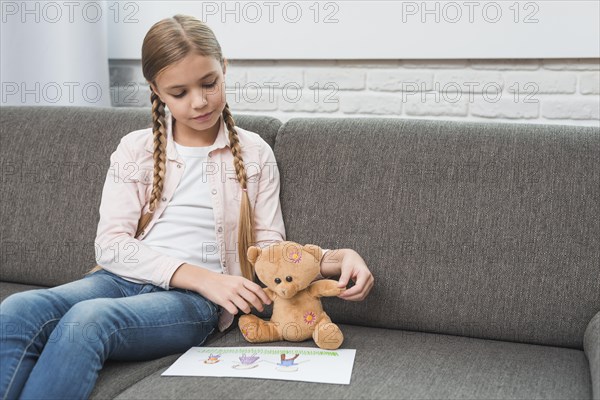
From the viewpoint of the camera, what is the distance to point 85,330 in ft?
4.28

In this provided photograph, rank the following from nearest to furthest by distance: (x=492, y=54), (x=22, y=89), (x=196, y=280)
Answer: (x=196, y=280) → (x=492, y=54) → (x=22, y=89)

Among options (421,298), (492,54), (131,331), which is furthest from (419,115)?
(131,331)

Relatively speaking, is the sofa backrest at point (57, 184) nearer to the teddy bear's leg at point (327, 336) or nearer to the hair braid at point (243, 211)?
the hair braid at point (243, 211)

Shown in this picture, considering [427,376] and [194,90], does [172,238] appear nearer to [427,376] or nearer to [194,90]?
[194,90]

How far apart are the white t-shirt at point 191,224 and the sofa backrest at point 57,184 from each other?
20cm

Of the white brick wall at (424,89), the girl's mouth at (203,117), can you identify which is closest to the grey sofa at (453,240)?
the girl's mouth at (203,117)

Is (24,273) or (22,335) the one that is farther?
(24,273)

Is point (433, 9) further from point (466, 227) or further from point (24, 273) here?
point (24, 273)

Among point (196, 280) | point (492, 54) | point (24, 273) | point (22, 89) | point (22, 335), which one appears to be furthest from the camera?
point (22, 89)

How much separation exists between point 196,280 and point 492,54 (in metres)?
1.02

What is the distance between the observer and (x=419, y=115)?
7.06 feet

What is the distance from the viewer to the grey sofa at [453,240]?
Answer: 1.41 metres

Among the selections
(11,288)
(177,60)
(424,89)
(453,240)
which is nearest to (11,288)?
(11,288)

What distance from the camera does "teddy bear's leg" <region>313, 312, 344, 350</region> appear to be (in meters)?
1.44
